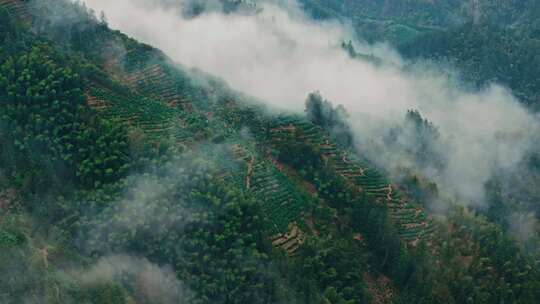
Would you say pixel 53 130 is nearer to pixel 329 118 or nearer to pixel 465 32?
pixel 329 118

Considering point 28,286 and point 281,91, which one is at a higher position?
point 281,91

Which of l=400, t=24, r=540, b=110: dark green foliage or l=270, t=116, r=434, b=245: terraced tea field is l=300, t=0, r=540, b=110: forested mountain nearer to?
l=400, t=24, r=540, b=110: dark green foliage

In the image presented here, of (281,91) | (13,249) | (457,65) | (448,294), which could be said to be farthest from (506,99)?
(13,249)

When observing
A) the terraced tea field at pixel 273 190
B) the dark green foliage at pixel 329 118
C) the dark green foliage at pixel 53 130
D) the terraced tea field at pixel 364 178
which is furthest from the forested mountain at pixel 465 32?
the dark green foliage at pixel 53 130

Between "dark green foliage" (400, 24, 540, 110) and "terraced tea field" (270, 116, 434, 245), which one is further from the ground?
"dark green foliage" (400, 24, 540, 110)

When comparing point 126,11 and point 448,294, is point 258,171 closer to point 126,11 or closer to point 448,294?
point 448,294

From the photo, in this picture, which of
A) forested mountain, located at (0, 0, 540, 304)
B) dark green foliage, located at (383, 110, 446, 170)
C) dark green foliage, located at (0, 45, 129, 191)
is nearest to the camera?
forested mountain, located at (0, 0, 540, 304)

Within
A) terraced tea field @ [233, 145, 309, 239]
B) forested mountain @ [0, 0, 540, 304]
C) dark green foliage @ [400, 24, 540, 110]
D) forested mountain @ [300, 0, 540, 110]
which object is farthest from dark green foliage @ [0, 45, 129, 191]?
dark green foliage @ [400, 24, 540, 110]

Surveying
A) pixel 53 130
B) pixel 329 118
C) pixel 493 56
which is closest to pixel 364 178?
pixel 329 118

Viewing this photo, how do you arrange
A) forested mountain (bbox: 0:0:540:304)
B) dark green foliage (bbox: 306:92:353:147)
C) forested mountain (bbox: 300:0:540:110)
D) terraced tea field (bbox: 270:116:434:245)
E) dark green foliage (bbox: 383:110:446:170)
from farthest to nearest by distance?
forested mountain (bbox: 300:0:540:110)
dark green foliage (bbox: 383:110:446:170)
dark green foliage (bbox: 306:92:353:147)
terraced tea field (bbox: 270:116:434:245)
forested mountain (bbox: 0:0:540:304)
